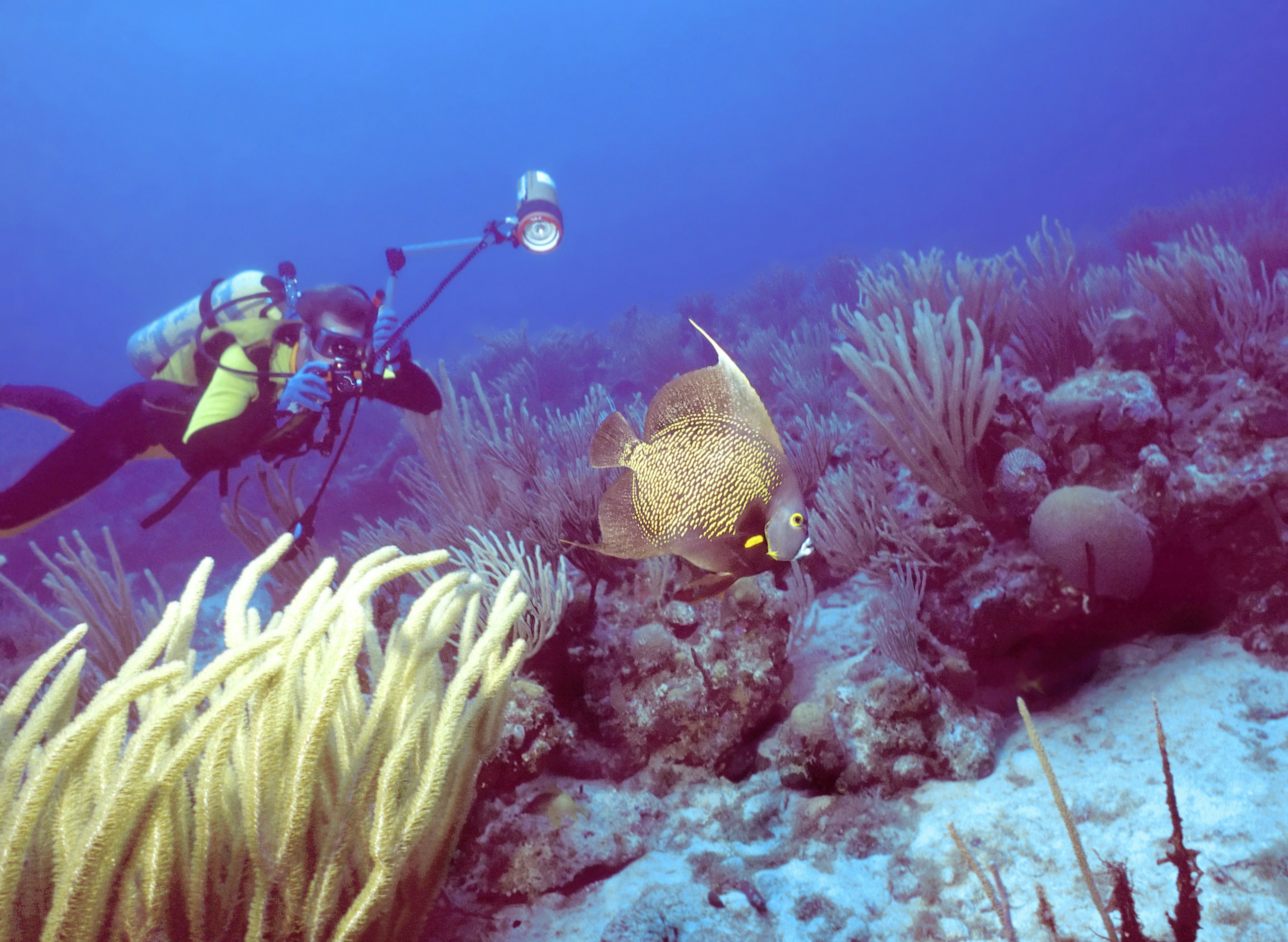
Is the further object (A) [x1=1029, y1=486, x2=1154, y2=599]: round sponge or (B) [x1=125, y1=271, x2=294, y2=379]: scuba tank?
(B) [x1=125, y1=271, x2=294, y2=379]: scuba tank

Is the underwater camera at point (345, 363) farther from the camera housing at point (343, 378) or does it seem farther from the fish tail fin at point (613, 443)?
the fish tail fin at point (613, 443)

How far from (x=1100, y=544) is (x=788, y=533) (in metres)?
1.97

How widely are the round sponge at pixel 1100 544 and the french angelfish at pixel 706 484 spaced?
1.80m

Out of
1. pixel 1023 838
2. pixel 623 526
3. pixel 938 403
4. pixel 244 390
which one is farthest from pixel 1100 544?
pixel 244 390

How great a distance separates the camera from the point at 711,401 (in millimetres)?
1887

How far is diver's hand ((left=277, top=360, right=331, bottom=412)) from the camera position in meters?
3.27

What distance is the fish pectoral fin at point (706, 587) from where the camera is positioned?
182cm

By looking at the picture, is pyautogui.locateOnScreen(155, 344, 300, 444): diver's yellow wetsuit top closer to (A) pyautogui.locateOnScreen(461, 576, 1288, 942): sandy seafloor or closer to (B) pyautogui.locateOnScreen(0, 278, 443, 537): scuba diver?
(B) pyautogui.locateOnScreen(0, 278, 443, 537): scuba diver

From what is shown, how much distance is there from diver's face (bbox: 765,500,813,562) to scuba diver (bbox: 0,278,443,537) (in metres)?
2.45

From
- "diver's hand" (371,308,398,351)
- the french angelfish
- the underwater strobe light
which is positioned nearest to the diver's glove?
"diver's hand" (371,308,398,351)

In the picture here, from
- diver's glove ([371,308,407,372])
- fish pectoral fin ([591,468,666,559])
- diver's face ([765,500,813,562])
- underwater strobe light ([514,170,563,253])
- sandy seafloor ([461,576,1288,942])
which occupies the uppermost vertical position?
underwater strobe light ([514,170,563,253])

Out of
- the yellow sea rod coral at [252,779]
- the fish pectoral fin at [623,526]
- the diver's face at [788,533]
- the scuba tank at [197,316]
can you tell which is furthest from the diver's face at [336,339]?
the diver's face at [788,533]

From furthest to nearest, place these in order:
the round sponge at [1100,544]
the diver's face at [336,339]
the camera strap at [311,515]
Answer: the diver's face at [336,339], the camera strap at [311,515], the round sponge at [1100,544]

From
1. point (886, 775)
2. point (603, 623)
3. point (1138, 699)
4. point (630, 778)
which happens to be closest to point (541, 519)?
point (603, 623)
